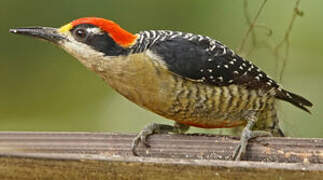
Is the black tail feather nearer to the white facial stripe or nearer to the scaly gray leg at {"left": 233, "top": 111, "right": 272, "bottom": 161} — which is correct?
the scaly gray leg at {"left": 233, "top": 111, "right": 272, "bottom": 161}

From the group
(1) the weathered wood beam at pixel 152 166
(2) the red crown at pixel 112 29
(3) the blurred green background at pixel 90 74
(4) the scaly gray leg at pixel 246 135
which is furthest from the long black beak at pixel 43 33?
(3) the blurred green background at pixel 90 74

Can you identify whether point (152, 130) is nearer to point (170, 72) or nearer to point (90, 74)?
point (170, 72)

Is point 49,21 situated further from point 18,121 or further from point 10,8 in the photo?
point 18,121

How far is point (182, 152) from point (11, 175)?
1.12 metres

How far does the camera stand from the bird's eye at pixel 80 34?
4020 millimetres

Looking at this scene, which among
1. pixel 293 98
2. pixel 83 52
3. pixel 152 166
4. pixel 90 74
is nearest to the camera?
pixel 152 166

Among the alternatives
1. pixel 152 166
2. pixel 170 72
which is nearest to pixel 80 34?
pixel 170 72

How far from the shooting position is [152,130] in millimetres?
4332

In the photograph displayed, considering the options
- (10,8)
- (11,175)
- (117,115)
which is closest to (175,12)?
(117,115)

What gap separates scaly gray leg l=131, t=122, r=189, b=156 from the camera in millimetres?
3925

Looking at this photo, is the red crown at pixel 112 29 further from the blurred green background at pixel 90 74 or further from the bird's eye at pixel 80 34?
the blurred green background at pixel 90 74

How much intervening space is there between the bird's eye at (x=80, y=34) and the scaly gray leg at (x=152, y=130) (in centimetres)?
64

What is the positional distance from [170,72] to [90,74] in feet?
8.54

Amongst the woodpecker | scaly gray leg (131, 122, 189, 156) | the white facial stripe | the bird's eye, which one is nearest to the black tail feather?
the woodpecker
